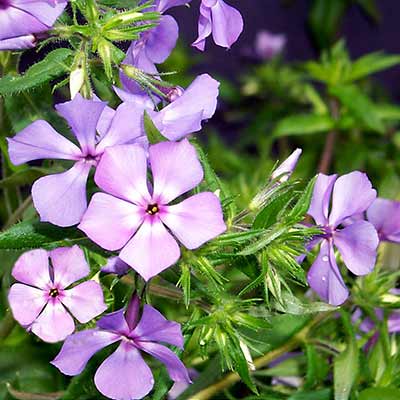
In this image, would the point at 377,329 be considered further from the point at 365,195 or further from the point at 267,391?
the point at 365,195

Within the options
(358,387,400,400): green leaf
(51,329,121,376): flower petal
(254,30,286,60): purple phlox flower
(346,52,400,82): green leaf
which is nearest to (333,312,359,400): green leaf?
(358,387,400,400): green leaf

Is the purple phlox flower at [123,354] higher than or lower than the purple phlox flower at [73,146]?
lower

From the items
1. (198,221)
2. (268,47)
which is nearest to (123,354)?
(198,221)

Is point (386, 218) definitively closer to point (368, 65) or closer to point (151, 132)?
point (151, 132)

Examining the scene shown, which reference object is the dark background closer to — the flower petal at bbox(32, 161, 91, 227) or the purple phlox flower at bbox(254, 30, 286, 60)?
the purple phlox flower at bbox(254, 30, 286, 60)

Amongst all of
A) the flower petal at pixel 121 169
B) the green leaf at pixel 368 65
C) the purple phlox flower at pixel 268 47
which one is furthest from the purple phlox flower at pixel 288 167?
the purple phlox flower at pixel 268 47

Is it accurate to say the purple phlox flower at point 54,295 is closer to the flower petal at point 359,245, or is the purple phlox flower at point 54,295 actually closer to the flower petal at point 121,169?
the flower petal at point 121,169
